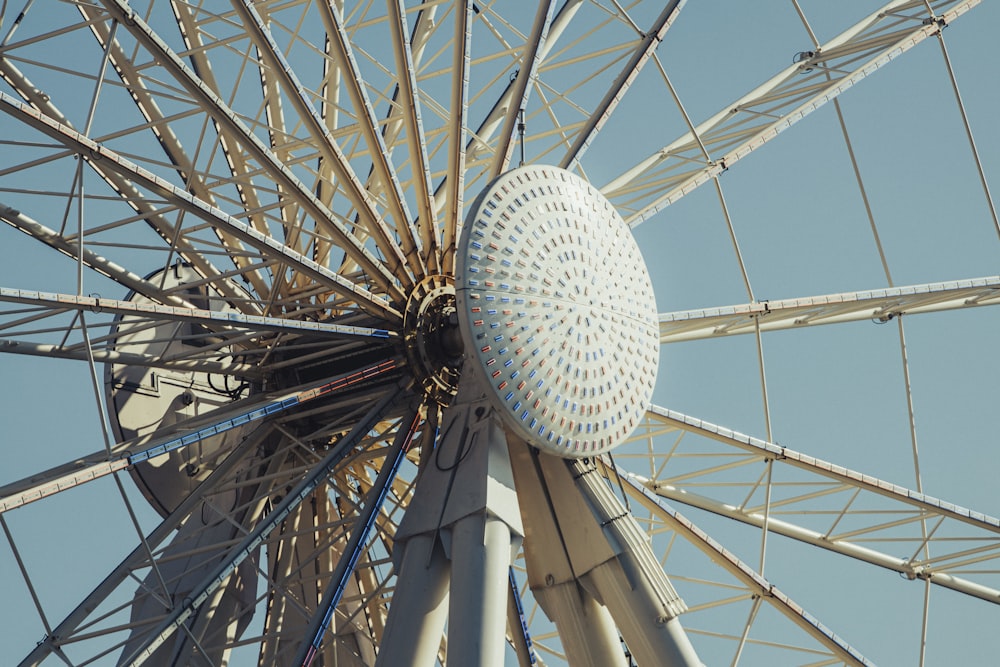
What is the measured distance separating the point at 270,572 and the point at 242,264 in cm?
637

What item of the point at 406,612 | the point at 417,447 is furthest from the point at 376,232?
the point at 406,612

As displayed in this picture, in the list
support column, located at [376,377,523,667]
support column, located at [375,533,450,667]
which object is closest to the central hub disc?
support column, located at [376,377,523,667]

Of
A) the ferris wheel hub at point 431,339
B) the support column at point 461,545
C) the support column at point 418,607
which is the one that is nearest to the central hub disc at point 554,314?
the support column at point 461,545

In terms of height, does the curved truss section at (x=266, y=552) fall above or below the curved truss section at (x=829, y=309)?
below

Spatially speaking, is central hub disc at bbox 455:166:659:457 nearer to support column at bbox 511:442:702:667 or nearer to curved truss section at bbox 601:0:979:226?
support column at bbox 511:442:702:667

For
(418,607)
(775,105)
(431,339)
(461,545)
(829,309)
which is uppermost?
(775,105)

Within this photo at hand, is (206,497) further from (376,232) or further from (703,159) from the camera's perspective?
(703,159)

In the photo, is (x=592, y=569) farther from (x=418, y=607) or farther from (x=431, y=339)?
(x=431, y=339)

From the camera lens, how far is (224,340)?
1094 inches

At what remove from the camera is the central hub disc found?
21.1 meters

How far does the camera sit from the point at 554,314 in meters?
21.8

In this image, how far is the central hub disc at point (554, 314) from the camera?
69.4 feet

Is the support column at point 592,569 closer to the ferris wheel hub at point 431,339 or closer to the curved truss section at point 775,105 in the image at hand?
the ferris wheel hub at point 431,339

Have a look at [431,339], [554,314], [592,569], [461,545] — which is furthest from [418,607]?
[431,339]
